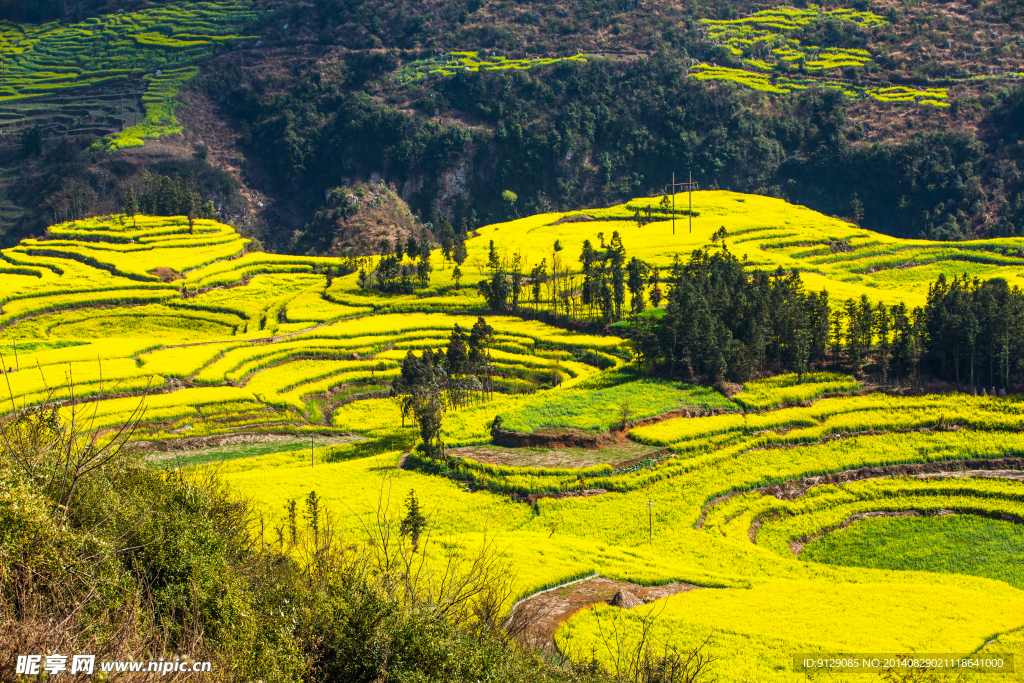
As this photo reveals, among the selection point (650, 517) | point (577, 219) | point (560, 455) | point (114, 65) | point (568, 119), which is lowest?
point (650, 517)

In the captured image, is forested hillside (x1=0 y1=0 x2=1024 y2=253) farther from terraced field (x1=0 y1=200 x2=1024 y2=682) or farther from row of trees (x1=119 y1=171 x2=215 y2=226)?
terraced field (x1=0 y1=200 x2=1024 y2=682)

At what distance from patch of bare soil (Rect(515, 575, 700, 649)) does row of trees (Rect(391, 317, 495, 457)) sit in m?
24.7

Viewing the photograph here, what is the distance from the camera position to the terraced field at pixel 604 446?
120 ft

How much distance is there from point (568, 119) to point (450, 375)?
88082mm

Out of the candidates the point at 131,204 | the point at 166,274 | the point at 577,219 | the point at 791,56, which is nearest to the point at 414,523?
the point at 166,274

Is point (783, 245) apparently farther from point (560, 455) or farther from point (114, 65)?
point (114, 65)

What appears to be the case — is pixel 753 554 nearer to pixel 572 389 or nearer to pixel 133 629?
pixel 572 389

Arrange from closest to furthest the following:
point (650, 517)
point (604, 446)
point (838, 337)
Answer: point (650, 517) < point (604, 446) < point (838, 337)

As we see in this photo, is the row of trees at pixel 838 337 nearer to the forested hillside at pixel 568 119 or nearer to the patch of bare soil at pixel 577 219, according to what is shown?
the patch of bare soil at pixel 577 219

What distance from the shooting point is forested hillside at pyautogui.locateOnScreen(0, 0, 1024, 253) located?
131125 millimetres

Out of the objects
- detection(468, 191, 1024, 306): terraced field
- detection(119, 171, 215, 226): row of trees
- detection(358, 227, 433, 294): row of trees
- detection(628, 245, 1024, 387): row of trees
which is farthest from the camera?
detection(119, 171, 215, 226): row of trees

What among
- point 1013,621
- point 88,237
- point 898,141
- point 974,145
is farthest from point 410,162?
point 1013,621

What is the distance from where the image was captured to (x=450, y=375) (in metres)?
70.9

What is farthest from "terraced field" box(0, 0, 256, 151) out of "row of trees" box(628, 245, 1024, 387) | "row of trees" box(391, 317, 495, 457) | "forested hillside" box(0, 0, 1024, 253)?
"row of trees" box(628, 245, 1024, 387)
